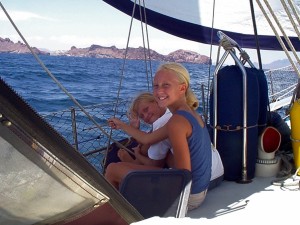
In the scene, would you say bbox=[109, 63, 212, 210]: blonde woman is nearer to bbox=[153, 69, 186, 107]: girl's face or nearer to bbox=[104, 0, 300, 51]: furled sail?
bbox=[153, 69, 186, 107]: girl's face

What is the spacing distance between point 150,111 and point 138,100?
10 cm

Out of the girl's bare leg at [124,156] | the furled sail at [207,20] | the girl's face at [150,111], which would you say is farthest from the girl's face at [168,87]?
the furled sail at [207,20]

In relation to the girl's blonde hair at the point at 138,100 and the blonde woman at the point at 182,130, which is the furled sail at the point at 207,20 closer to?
the girl's blonde hair at the point at 138,100

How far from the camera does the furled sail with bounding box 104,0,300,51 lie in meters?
6.28

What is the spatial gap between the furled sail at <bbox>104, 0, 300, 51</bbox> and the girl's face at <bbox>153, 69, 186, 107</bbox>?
4.00m

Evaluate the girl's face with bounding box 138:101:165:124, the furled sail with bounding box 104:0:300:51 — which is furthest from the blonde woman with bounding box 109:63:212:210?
the furled sail with bounding box 104:0:300:51

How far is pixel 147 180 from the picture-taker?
1705 mm

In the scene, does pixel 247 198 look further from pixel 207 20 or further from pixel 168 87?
pixel 207 20

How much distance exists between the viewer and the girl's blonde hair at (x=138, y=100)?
8.99 ft

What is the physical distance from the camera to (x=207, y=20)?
6.34 m

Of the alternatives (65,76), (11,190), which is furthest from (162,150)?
(65,76)

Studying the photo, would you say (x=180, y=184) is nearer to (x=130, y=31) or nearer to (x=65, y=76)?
(x=130, y=31)

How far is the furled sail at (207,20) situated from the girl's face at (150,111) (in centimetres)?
360

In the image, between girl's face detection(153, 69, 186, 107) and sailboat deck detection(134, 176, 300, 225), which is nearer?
girl's face detection(153, 69, 186, 107)
